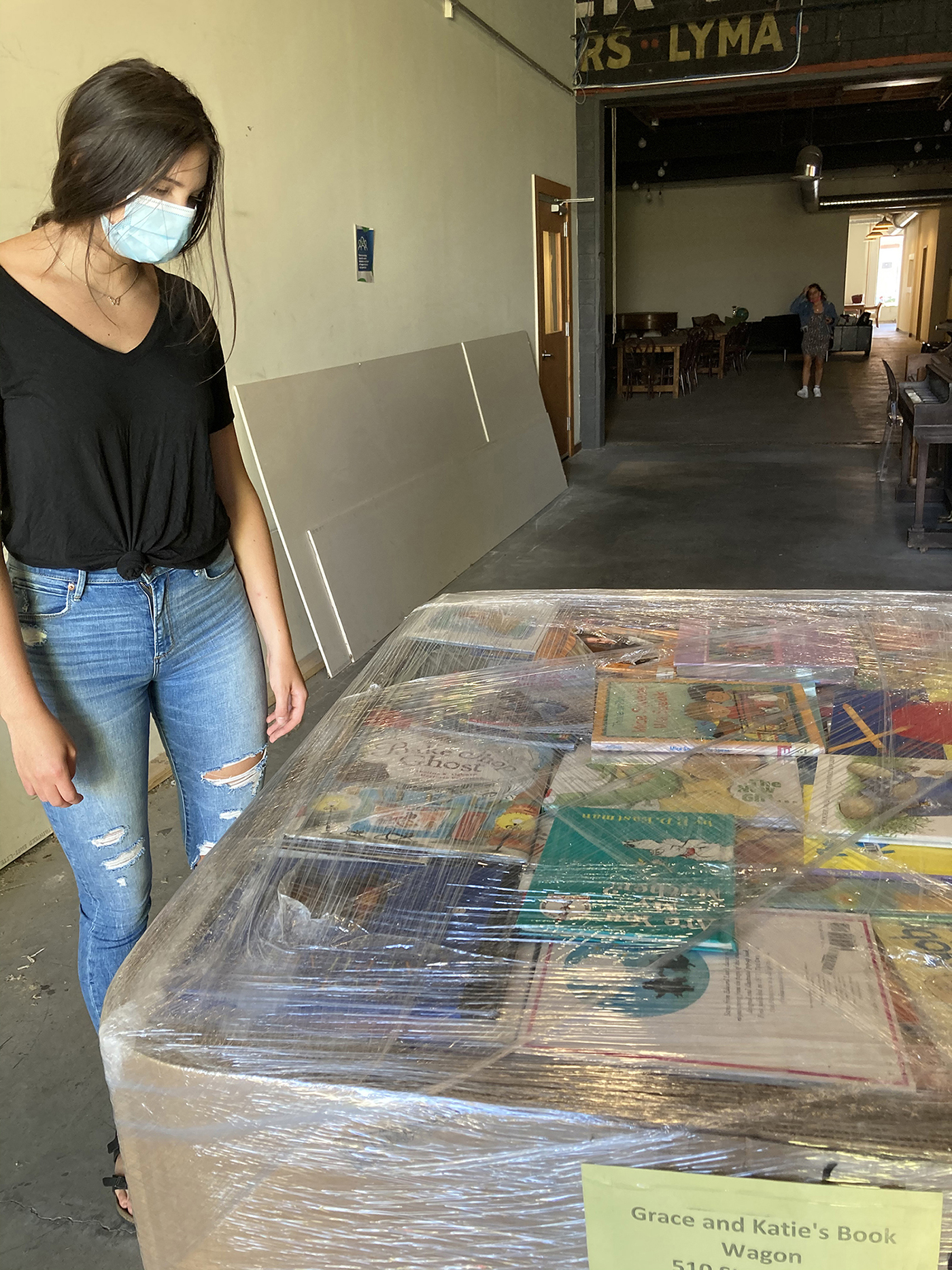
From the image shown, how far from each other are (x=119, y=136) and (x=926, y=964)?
1089 millimetres

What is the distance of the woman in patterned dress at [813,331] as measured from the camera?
31.8 ft

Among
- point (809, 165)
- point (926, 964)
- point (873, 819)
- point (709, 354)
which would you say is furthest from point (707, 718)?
point (709, 354)

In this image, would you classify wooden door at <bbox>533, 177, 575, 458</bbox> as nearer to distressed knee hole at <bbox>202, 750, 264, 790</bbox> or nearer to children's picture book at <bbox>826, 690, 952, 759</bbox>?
distressed knee hole at <bbox>202, 750, 264, 790</bbox>

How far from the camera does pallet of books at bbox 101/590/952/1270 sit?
644mm

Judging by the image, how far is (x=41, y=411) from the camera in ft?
3.54

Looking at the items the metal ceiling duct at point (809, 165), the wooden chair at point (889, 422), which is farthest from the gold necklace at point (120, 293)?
the metal ceiling duct at point (809, 165)

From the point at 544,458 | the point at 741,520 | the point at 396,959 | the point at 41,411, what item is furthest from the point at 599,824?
the point at 544,458

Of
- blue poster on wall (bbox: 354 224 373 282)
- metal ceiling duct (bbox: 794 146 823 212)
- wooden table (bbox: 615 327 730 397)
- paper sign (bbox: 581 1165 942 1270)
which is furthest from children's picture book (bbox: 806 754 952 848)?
metal ceiling duct (bbox: 794 146 823 212)

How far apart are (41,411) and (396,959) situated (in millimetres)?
717

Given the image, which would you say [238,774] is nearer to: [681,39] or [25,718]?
[25,718]

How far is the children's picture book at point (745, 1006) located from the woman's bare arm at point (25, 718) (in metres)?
0.62

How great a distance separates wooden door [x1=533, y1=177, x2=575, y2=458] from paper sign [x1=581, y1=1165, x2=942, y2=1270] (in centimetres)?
637

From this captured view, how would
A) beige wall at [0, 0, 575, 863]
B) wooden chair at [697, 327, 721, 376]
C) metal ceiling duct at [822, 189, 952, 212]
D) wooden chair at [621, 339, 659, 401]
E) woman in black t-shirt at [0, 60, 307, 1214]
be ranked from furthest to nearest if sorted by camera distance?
Result: metal ceiling duct at [822, 189, 952, 212], wooden chair at [697, 327, 721, 376], wooden chair at [621, 339, 659, 401], beige wall at [0, 0, 575, 863], woman in black t-shirt at [0, 60, 307, 1214]

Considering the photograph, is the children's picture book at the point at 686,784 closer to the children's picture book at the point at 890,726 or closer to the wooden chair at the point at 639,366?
the children's picture book at the point at 890,726
